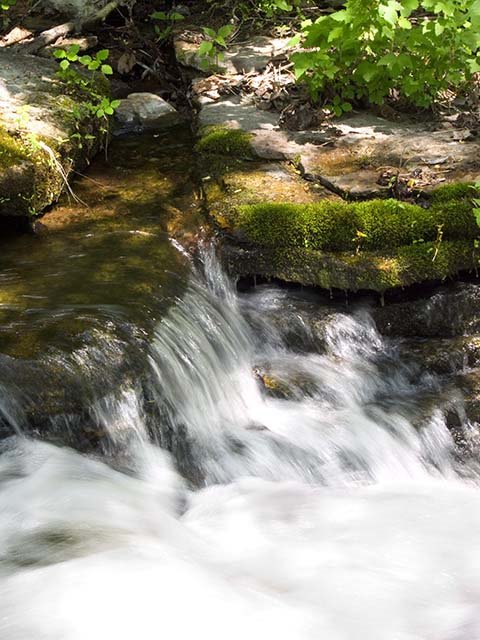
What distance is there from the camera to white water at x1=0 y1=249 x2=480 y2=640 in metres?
2.76

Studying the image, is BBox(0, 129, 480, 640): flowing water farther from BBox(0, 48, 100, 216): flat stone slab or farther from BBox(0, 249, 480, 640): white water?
BBox(0, 48, 100, 216): flat stone slab

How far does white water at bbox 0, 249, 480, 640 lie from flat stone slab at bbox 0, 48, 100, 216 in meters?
1.45

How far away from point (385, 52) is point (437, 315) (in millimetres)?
2342

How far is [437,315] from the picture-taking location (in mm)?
4984

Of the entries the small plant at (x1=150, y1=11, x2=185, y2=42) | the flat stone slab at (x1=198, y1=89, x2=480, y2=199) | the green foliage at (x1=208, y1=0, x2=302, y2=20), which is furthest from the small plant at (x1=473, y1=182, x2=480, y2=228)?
the small plant at (x1=150, y1=11, x2=185, y2=42)

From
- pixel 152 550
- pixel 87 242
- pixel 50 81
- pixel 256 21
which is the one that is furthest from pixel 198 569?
pixel 256 21

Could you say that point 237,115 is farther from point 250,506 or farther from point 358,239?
point 250,506

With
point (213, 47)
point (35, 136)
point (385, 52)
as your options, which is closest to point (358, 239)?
point (385, 52)

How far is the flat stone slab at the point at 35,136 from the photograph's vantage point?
5.41 m

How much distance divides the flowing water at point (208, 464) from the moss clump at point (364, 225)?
43cm

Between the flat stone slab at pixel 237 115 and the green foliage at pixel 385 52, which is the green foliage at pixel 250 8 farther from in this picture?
the green foliage at pixel 385 52

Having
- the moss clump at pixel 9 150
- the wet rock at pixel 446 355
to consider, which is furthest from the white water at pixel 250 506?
the moss clump at pixel 9 150

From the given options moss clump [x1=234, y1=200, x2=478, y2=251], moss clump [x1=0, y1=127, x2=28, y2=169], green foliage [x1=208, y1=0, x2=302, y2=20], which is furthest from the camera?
green foliage [x1=208, y1=0, x2=302, y2=20]

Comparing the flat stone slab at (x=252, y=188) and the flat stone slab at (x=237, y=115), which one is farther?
the flat stone slab at (x=237, y=115)
